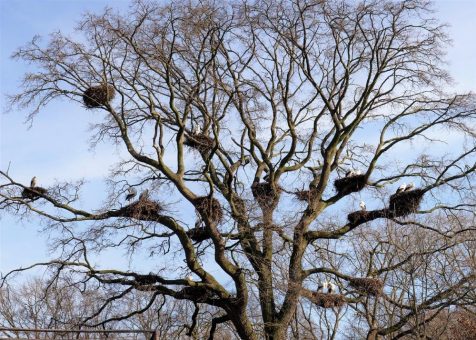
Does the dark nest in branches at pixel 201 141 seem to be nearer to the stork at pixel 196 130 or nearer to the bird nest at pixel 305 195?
the stork at pixel 196 130

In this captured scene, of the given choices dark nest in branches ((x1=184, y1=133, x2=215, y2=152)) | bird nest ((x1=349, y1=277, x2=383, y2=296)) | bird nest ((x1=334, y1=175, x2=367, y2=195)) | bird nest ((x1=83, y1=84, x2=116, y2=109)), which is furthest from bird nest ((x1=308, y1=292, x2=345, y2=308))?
bird nest ((x1=83, y1=84, x2=116, y2=109))

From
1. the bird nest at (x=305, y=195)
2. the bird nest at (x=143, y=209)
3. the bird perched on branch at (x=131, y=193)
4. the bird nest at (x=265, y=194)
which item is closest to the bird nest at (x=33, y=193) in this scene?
the bird perched on branch at (x=131, y=193)

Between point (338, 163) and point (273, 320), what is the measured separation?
4.81 meters

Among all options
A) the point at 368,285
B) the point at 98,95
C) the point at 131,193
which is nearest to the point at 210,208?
the point at 131,193

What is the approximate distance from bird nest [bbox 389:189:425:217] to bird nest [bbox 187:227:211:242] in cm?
390

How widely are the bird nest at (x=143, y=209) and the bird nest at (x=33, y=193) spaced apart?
1904 millimetres

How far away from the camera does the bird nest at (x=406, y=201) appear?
1483 centimetres

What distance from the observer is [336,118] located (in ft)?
52.5

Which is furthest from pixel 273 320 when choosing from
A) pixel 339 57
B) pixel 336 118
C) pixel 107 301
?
pixel 339 57

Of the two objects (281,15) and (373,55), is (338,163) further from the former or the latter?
(281,15)

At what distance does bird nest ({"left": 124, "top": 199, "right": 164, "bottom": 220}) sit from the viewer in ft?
47.2

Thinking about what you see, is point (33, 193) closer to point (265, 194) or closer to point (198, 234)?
point (198, 234)

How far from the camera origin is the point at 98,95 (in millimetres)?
14945

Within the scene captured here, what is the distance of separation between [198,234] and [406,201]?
4369mm
